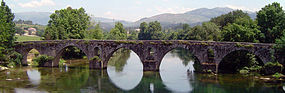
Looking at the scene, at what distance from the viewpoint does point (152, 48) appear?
52219 mm

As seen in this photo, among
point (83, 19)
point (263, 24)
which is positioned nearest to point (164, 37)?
point (83, 19)

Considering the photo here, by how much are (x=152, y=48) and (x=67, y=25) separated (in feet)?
106

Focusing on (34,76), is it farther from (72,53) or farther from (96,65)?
(72,53)

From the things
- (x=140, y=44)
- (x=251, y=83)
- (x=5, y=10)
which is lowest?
Result: (x=251, y=83)

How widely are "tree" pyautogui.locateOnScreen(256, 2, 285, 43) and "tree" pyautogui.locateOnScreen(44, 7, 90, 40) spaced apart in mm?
44311

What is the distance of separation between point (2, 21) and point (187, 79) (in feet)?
119

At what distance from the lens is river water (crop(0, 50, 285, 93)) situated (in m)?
39.3

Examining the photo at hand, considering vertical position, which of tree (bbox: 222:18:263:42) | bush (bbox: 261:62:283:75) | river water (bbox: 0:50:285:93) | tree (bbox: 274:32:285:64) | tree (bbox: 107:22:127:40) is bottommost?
river water (bbox: 0:50:285:93)

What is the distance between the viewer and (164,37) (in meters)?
137

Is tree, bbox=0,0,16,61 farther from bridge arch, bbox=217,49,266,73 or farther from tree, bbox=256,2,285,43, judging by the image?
tree, bbox=256,2,285,43

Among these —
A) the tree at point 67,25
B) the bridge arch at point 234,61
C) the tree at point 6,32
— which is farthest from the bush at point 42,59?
the bridge arch at point 234,61

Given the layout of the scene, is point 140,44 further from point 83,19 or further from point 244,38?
point 83,19

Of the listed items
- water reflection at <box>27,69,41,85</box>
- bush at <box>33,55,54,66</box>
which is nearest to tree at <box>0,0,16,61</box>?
bush at <box>33,55,54,66</box>

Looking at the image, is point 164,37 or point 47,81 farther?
point 164,37
